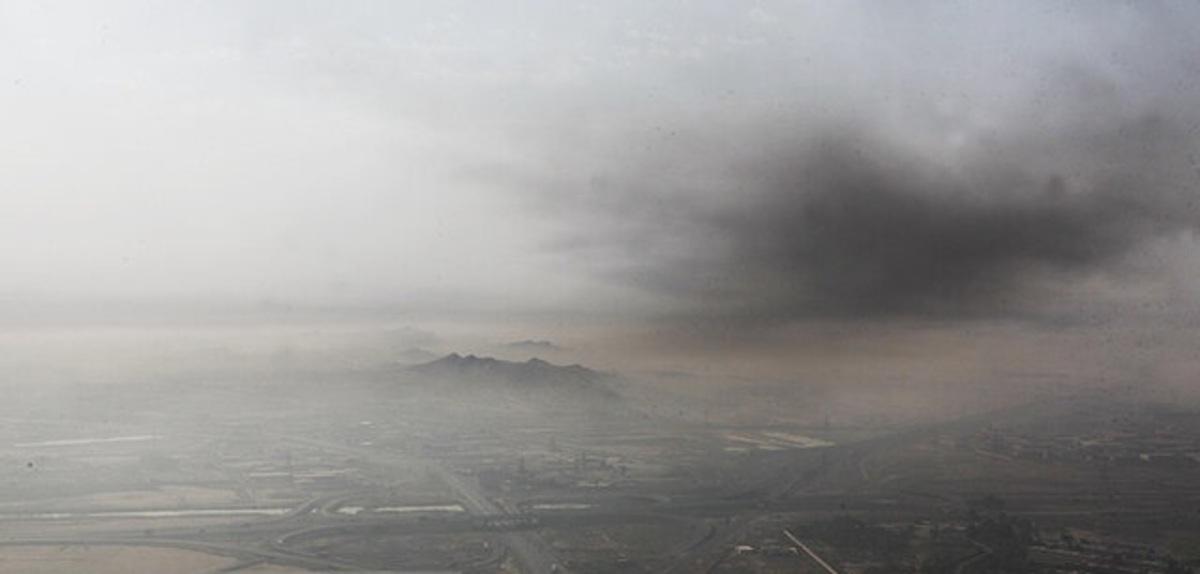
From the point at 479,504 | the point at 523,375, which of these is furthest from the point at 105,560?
the point at 523,375

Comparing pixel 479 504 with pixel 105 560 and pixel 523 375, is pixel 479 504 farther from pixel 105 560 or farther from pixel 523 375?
pixel 523 375

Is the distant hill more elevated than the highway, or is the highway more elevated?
the distant hill

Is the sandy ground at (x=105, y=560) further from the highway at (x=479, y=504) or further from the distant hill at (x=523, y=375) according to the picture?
the distant hill at (x=523, y=375)

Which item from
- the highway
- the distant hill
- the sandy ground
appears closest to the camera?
the sandy ground

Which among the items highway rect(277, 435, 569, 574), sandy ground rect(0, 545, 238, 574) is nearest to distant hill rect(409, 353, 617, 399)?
highway rect(277, 435, 569, 574)

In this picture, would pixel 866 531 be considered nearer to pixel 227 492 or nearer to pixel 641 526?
pixel 641 526

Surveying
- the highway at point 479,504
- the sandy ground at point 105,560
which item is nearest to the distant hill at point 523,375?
the highway at point 479,504

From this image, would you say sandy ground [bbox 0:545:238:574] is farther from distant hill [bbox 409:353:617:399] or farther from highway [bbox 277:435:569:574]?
distant hill [bbox 409:353:617:399]

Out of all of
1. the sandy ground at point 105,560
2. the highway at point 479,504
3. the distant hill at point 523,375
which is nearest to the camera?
the sandy ground at point 105,560

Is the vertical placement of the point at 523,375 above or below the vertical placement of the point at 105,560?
above

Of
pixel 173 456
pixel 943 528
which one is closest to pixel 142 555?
pixel 173 456
